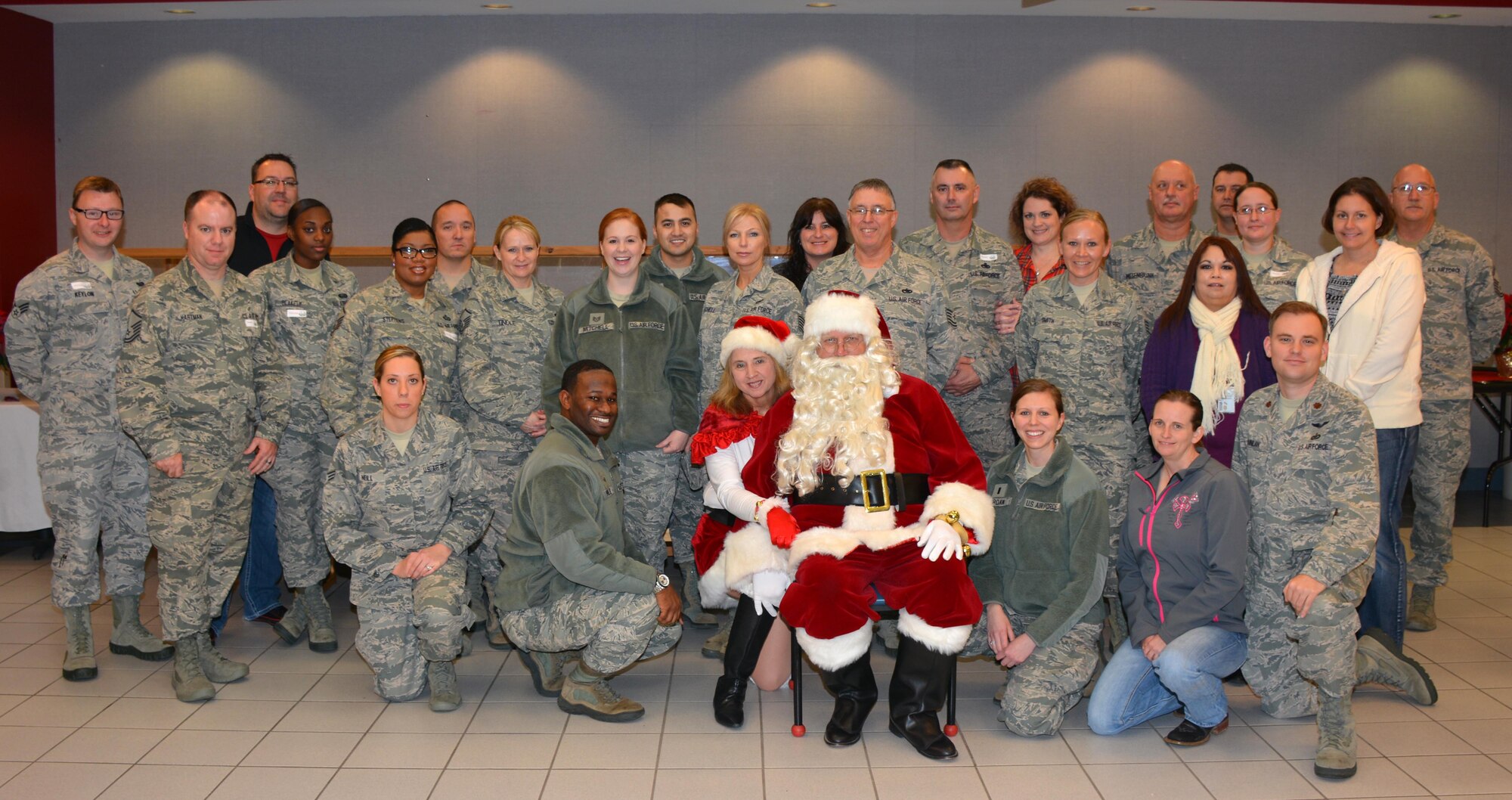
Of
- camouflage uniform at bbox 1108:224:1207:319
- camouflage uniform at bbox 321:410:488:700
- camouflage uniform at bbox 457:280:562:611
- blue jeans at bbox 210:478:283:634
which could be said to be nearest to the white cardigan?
camouflage uniform at bbox 1108:224:1207:319

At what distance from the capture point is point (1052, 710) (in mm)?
3740

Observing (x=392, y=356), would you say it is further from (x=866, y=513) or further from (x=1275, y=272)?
(x=1275, y=272)

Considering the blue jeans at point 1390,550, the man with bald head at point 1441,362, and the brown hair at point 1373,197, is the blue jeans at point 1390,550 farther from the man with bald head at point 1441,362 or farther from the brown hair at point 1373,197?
the brown hair at point 1373,197

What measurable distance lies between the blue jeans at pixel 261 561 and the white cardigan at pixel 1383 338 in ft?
15.3

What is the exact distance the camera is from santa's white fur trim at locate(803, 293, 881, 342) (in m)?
3.88

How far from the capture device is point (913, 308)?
4.70 meters

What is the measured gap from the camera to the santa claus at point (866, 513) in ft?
11.8

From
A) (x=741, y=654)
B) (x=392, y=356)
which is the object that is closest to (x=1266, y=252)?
(x=741, y=654)

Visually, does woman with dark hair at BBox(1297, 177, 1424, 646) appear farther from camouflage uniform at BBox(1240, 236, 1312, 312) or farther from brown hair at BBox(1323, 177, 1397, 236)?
camouflage uniform at BBox(1240, 236, 1312, 312)

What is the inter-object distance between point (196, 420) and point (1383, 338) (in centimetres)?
471

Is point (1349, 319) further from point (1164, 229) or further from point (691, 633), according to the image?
point (691, 633)

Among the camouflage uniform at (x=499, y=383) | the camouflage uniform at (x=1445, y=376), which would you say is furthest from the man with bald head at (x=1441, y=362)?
the camouflage uniform at (x=499, y=383)

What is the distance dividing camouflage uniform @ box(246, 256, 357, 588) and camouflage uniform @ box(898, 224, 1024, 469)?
2.69 meters

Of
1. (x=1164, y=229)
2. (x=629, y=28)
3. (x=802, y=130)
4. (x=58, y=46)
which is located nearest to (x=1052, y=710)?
(x=1164, y=229)
